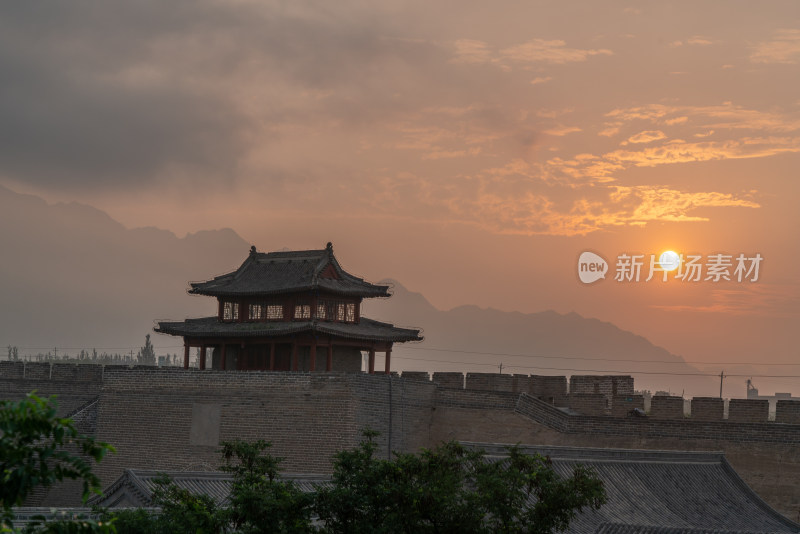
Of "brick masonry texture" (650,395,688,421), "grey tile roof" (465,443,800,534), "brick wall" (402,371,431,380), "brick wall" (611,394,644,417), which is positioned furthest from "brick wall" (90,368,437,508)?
"grey tile roof" (465,443,800,534)

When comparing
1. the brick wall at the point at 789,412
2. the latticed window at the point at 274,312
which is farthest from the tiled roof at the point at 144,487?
the latticed window at the point at 274,312

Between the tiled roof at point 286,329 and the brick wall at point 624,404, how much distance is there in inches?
354

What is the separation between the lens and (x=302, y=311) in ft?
122

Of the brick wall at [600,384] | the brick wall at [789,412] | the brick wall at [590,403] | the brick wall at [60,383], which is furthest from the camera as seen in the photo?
the brick wall at [60,383]

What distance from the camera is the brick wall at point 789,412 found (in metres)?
29.3

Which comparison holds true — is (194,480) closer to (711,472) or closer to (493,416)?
(493,416)

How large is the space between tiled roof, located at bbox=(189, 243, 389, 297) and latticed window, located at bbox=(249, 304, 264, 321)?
0.68 meters

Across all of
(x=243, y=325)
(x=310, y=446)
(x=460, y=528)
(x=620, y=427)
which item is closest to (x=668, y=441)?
(x=620, y=427)

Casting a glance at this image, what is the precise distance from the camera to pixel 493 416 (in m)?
32.2

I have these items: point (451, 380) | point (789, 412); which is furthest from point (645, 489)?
point (451, 380)

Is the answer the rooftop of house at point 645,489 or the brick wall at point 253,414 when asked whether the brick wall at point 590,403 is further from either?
the rooftop of house at point 645,489

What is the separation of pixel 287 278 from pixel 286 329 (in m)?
2.62

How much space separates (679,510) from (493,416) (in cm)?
896

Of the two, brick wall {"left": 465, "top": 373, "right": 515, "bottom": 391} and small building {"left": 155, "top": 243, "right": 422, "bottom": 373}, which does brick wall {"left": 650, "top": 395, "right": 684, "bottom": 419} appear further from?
small building {"left": 155, "top": 243, "right": 422, "bottom": 373}
